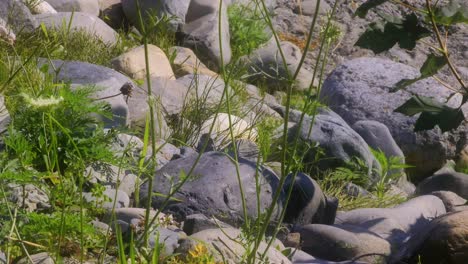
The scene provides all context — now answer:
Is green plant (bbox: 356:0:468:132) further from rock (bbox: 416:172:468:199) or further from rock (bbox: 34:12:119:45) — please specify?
rock (bbox: 34:12:119:45)

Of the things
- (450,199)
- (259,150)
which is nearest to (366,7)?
(259,150)

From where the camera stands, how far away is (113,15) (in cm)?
901

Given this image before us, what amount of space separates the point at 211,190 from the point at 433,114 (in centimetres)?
169

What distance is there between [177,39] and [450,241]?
18.7ft

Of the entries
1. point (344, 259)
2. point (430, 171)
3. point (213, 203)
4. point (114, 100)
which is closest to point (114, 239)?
point (213, 203)

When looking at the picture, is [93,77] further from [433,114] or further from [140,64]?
[433,114]

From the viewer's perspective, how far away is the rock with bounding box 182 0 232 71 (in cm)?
885

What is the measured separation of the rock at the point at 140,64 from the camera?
23.2 ft

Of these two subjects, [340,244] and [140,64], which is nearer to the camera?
[340,244]

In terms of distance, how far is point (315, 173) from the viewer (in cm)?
639

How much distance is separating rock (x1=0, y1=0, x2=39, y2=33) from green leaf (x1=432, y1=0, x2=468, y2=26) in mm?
4422

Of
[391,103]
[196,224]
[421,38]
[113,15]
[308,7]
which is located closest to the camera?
[421,38]

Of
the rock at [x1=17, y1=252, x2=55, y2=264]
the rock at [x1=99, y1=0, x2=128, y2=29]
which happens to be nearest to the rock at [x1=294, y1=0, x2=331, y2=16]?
the rock at [x1=99, y1=0, x2=128, y2=29]

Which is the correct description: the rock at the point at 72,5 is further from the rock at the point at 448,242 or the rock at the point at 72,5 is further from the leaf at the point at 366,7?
the leaf at the point at 366,7
